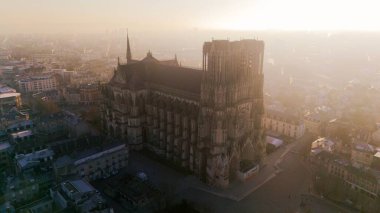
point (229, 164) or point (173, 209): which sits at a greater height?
point (229, 164)

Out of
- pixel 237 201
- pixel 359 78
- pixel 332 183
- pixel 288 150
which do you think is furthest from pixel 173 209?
pixel 359 78

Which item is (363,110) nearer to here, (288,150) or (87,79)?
(288,150)

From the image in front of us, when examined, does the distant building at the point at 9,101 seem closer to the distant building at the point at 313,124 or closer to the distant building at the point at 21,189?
the distant building at the point at 21,189

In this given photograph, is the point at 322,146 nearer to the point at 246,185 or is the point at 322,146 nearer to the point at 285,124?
the point at 285,124

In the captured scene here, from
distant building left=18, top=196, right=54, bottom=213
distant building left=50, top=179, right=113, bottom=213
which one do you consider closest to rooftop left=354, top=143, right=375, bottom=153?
distant building left=50, top=179, right=113, bottom=213

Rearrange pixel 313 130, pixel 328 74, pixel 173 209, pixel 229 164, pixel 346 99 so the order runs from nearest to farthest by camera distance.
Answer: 1. pixel 173 209
2. pixel 229 164
3. pixel 313 130
4. pixel 346 99
5. pixel 328 74

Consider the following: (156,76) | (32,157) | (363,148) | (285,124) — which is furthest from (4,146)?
(363,148)
